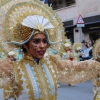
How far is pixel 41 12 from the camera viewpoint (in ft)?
A: 9.15

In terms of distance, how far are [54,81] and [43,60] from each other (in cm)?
24

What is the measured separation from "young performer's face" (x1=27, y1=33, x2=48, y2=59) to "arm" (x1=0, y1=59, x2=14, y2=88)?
0.87 feet

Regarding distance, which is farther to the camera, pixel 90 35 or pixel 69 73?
pixel 90 35

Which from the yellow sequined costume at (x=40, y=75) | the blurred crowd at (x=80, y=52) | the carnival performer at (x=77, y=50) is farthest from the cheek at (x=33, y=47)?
the carnival performer at (x=77, y=50)

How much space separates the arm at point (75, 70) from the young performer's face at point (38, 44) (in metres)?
0.31

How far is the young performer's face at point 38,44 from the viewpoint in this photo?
2615 mm

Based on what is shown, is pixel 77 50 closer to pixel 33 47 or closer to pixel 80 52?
pixel 80 52

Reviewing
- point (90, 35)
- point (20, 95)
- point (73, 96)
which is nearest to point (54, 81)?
point (20, 95)

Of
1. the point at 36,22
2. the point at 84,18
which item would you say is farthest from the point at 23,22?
the point at 84,18

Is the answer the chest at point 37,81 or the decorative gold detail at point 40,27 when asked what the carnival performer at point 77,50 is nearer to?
the chest at point 37,81

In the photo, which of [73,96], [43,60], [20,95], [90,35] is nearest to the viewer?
[20,95]

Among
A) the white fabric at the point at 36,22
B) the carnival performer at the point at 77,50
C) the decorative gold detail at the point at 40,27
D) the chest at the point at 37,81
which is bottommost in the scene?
the carnival performer at the point at 77,50

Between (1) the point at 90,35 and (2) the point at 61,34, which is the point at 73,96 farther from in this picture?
(1) the point at 90,35

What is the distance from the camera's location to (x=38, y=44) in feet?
8.59
